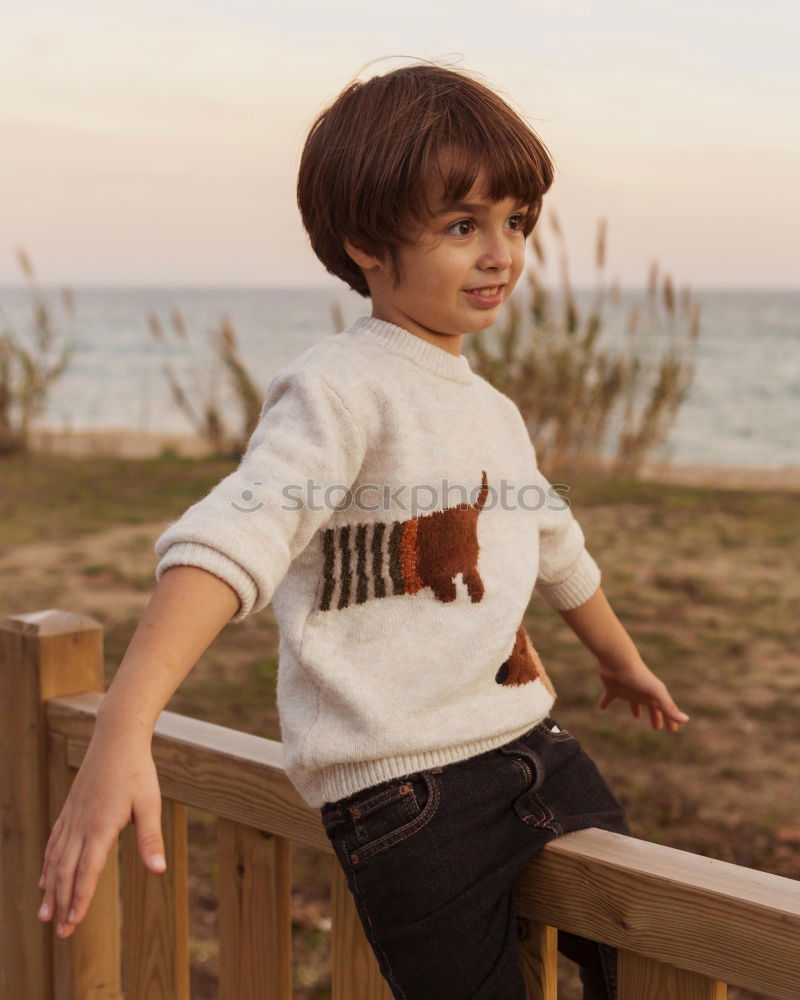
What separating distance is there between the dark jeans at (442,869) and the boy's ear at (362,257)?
0.56m

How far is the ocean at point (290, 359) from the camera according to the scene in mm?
12320

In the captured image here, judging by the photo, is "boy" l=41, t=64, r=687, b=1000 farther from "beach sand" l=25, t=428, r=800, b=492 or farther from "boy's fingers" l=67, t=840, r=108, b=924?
"beach sand" l=25, t=428, r=800, b=492

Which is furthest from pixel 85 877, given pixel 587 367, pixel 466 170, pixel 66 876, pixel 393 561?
pixel 587 367

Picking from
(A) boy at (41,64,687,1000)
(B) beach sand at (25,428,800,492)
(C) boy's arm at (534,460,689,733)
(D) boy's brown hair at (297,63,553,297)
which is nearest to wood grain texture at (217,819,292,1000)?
(A) boy at (41,64,687,1000)

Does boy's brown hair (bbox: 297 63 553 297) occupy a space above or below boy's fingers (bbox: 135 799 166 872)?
above

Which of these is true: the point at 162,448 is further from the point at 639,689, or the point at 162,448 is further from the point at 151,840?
the point at 151,840

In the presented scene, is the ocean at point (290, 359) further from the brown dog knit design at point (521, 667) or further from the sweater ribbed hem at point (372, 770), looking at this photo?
the sweater ribbed hem at point (372, 770)

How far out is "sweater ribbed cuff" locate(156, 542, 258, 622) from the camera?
942 mm

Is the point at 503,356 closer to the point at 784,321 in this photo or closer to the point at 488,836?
the point at 488,836

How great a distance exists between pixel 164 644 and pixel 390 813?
12.9 inches

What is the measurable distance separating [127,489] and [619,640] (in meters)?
6.21

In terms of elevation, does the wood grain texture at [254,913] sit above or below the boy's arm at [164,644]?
below

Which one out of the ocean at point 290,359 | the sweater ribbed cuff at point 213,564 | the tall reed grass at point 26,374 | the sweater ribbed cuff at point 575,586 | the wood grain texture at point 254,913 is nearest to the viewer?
the sweater ribbed cuff at point 213,564

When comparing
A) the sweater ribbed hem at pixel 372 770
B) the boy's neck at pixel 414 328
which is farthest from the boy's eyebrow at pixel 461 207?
the sweater ribbed hem at pixel 372 770
